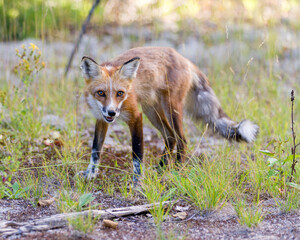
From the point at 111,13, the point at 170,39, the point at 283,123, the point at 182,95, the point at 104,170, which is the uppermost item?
the point at 111,13

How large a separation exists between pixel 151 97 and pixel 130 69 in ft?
2.11

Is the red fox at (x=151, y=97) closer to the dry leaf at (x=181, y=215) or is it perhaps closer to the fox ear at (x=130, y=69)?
the fox ear at (x=130, y=69)

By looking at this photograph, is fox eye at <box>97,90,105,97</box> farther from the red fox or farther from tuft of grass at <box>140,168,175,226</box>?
tuft of grass at <box>140,168,175,226</box>

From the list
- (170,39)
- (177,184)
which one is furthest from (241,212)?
(170,39)

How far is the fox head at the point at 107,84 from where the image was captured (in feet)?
12.2

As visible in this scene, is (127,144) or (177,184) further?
(127,144)

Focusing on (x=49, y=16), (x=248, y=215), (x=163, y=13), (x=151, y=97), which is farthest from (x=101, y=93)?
(x=163, y=13)

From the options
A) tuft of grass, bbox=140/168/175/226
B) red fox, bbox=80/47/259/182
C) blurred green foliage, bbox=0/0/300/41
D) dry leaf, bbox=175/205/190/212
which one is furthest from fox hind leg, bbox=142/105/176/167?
blurred green foliage, bbox=0/0/300/41

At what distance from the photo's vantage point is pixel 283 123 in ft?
16.7

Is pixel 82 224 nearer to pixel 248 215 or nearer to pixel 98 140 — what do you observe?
pixel 248 215

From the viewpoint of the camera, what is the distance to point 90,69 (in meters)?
3.90

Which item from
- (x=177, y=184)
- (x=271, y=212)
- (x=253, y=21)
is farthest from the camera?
(x=253, y=21)

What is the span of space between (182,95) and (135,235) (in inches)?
82.1

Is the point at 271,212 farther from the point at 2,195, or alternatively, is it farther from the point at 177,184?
the point at 2,195
